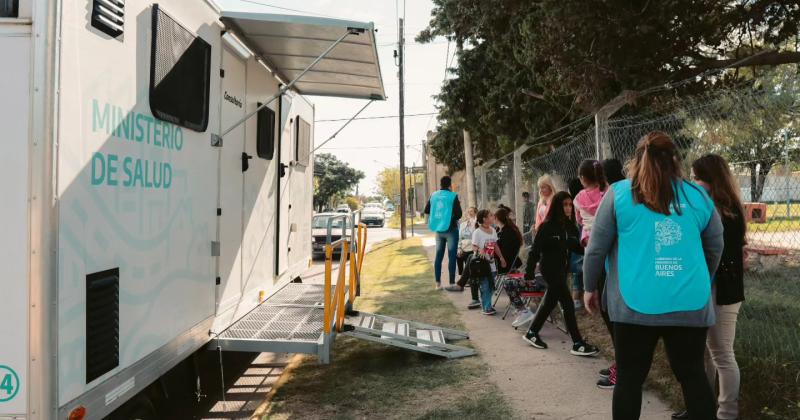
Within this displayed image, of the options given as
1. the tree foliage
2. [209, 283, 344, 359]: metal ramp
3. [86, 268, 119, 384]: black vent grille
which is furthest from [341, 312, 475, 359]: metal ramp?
the tree foliage

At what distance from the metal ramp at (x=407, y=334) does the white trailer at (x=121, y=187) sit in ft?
3.39

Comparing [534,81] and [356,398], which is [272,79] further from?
[534,81]

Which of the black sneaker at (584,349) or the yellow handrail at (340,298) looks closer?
the yellow handrail at (340,298)

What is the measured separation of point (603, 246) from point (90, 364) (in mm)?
2443

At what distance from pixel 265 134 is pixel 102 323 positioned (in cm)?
305

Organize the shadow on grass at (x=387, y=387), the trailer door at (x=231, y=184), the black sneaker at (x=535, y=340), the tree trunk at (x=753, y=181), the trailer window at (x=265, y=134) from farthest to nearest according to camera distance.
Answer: the black sneaker at (x=535, y=340) < the trailer window at (x=265, y=134) < the tree trunk at (x=753, y=181) < the trailer door at (x=231, y=184) < the shadow on grass at (x=387, y=387)

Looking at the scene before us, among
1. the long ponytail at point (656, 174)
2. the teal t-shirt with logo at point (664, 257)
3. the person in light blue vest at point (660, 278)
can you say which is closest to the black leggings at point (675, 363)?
the person in light blue vest at point (660, 278)

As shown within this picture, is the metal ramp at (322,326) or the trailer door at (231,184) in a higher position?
the trailer door at (231,184)

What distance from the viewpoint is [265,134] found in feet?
18.2

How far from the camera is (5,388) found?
238 centimetres

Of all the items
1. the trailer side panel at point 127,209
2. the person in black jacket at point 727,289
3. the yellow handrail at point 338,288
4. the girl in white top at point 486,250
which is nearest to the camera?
the trailer side panel at point 127,209

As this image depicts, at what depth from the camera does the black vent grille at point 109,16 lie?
108 inches

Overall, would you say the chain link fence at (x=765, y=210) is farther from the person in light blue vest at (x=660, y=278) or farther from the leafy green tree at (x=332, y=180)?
the leafy green tree at (x=332, y=180)

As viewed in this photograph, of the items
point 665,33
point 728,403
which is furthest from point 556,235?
point 665,33
